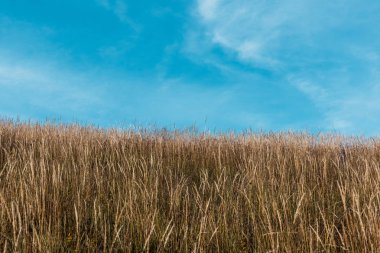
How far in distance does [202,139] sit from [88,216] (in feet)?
13.9

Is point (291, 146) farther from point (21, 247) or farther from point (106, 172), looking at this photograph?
point (21, 247)

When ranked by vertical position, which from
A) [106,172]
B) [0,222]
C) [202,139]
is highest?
[202,139]

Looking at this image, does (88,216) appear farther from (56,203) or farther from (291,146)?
(291,146)

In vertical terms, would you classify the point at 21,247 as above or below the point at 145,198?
below

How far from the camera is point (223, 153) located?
6801 mm

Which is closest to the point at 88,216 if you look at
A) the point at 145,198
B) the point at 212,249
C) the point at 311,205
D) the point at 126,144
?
the point at 145,198

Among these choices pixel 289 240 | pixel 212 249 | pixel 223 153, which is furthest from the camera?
pixel 223 153

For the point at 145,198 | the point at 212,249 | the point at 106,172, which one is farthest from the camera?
the point at 106,172

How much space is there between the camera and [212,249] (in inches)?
126

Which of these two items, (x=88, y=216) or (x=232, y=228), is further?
(x=88, y=216)

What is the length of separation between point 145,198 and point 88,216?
2.07 ft

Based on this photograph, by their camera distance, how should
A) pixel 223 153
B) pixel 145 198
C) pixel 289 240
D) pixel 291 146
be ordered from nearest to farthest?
pixel 289 240 → pixel 145 198 → pixel 223 153 → pixel 291 146

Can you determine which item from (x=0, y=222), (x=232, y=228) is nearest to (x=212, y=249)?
(x=232, y=228)

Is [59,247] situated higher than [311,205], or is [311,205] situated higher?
[311,205]
